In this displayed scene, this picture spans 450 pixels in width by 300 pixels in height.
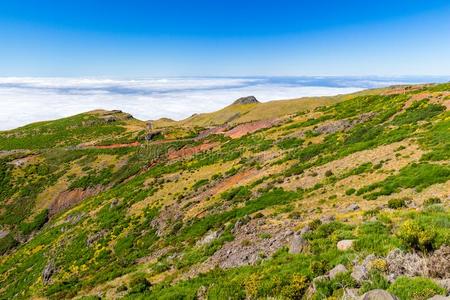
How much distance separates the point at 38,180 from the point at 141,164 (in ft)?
71.3

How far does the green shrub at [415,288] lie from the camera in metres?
10.1

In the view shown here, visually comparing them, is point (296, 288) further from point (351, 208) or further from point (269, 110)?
point (269, 110)

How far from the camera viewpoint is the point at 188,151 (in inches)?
2702

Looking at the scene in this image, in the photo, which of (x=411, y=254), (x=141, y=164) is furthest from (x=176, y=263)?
(x=141, y=164)

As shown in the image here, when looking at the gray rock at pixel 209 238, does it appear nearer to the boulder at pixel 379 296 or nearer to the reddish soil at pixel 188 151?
the boulder at pixel 379 296

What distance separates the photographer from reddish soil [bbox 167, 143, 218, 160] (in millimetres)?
67131

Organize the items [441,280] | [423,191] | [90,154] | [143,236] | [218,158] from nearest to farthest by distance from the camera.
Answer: [441,280] → [423,191] → [143,236] → [218,158] → [90,154]

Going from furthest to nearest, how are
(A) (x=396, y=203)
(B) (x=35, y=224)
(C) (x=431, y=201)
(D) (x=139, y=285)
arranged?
(B) (x=35, y=224)
(D) (x=139, y=285)
(A) (x=396, y=203)
(C) (x=431, y=201)

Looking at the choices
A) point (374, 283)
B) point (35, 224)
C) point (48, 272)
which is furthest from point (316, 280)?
Answer: point (35, 224)

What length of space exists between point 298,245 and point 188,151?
5269 centimetres

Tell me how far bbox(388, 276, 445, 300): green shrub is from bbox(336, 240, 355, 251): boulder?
4044 mm

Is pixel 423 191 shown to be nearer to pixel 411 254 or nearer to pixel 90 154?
pixel 411 254

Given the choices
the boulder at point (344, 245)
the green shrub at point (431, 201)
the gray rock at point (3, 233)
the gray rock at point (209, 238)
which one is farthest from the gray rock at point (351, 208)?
the gray rock at point (3, 233)

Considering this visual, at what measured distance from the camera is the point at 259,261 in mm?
17656
